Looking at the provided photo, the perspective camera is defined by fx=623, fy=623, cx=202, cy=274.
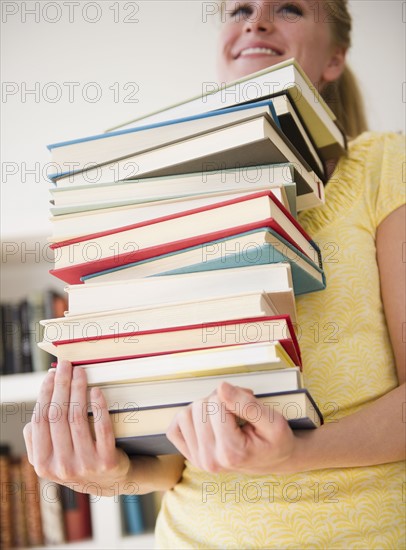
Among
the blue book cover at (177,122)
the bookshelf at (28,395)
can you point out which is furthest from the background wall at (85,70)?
the blue book cover at (177,122)

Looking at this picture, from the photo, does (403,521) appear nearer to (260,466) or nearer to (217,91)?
(260,466)

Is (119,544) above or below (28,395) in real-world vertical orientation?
below

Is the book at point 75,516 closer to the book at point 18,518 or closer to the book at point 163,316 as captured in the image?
the book at point 18,518

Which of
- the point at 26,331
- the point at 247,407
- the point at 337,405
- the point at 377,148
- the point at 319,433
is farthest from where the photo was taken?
the point at 26,331

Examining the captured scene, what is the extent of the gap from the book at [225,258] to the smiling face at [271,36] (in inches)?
15.9

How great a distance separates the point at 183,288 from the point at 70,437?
0.63ft

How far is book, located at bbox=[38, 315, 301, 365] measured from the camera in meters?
0.59

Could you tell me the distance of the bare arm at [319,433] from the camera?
559 mm

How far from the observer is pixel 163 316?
0.62m

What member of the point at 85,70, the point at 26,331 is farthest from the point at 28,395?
the point at 85,70

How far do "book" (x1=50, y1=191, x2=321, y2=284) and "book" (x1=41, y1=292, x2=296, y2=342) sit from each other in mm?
69

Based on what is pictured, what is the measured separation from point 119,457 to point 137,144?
13.8 inches

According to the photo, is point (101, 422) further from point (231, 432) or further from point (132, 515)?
point (132, 515)

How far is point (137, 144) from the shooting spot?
72 centimetres
